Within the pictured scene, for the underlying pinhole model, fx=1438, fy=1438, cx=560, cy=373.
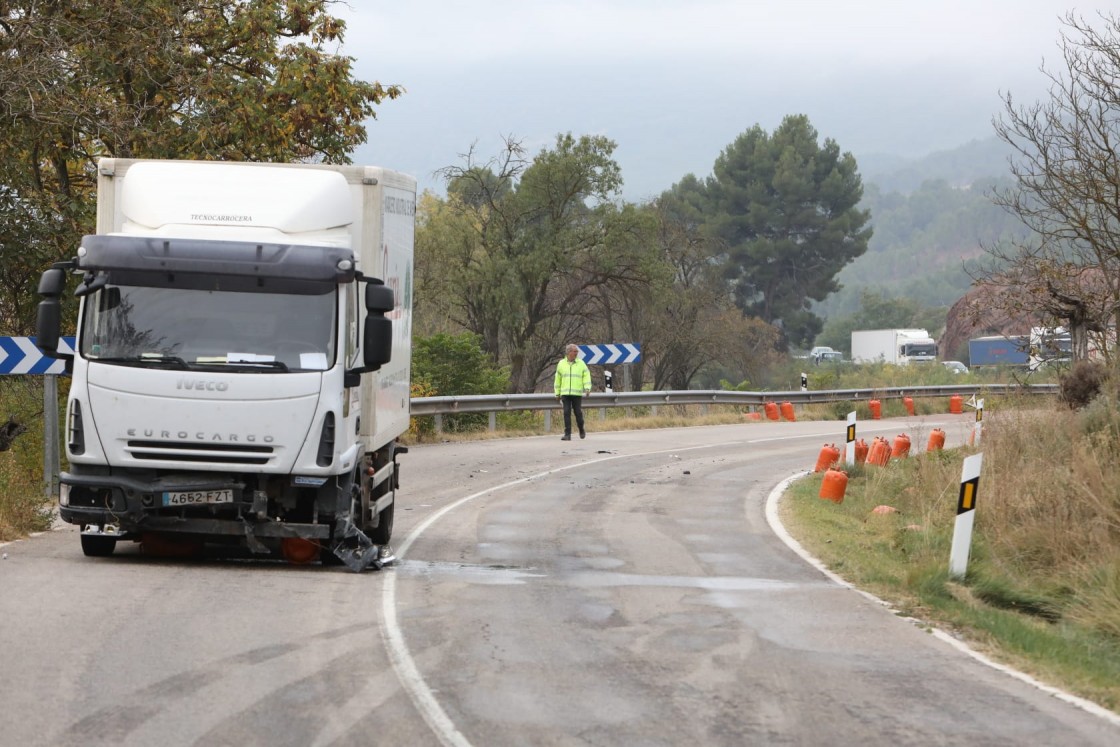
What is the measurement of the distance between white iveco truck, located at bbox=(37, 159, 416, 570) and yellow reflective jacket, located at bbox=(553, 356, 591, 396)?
16005mm

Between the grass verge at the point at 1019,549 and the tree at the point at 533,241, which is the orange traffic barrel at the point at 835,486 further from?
the tree at the point at 533,241

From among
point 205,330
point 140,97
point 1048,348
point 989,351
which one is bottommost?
point 205,330

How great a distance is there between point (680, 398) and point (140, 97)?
1727 cm

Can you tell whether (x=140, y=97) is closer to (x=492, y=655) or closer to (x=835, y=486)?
(x=835, y=486)

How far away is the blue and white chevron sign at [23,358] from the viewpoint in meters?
15.2

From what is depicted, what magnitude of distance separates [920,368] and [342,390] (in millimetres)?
59933

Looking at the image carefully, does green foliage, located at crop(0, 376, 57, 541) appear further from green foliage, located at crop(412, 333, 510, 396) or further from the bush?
the bush

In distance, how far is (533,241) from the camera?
50594 millimetres

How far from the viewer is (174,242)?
36.3 ft

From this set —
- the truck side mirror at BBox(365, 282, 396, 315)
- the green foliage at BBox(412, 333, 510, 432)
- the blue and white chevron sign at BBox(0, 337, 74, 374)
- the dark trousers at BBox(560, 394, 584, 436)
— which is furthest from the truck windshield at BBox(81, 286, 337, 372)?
the green foliage at BBox(412, 333, 510, 432)

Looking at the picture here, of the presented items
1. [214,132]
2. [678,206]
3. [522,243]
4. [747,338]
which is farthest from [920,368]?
[214,132]

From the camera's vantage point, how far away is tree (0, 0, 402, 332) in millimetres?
19891

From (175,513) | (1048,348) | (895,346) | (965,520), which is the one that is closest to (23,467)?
(175,513)

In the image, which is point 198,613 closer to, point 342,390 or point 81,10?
point 342,390
